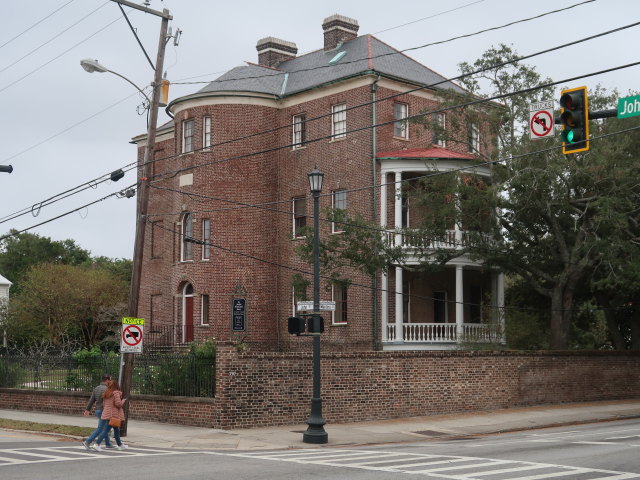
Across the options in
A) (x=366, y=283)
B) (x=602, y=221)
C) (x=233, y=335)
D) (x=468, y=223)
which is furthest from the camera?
(x=233, y=335)

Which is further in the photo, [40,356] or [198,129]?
[198,129]

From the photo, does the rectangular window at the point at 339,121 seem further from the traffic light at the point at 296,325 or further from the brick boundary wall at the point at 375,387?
the traffic light at the point at 296,325

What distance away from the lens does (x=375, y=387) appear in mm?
25734

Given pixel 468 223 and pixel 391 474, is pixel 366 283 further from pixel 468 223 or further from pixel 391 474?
pixel 391 474

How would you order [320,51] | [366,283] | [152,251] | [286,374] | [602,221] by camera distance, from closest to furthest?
[286,374]
[602,221]
[366,283]
[320,51]
[152,251]

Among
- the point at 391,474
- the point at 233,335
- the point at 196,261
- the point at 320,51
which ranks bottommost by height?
the point at 391,474

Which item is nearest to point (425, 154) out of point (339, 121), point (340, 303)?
point (339, 121)

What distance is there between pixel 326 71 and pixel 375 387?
17.6 m

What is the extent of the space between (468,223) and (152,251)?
63.4 ft

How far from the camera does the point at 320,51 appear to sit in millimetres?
41875

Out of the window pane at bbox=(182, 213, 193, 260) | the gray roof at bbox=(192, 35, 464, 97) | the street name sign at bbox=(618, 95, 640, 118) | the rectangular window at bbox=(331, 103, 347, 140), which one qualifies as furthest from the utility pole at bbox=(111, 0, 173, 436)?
the window pane at bbox=(182, 213, 193, 260)

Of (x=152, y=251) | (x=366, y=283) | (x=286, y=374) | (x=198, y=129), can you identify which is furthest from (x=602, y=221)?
(x=152, y=251)

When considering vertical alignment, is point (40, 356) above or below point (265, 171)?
below

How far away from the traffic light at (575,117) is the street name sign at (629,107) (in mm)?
529
